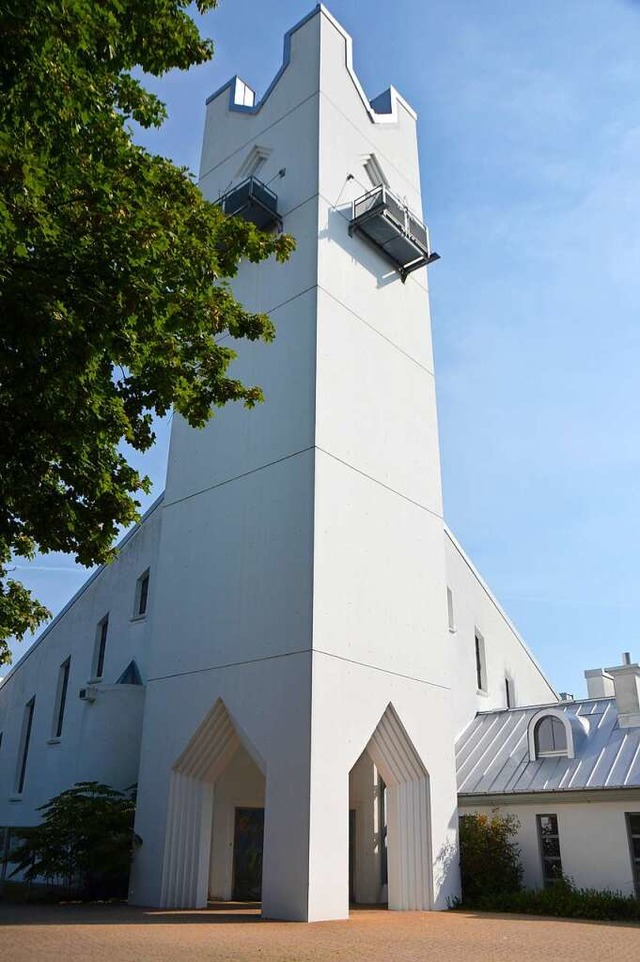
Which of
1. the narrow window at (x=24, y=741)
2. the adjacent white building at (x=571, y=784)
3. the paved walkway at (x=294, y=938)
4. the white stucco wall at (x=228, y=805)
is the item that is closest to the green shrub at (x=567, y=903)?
the adjacent white building at (x=571, y=784)

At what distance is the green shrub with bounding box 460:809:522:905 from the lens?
18250 millimetres

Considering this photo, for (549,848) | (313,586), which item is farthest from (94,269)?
(549,848)

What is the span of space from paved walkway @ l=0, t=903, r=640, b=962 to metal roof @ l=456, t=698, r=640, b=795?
3.75 meters

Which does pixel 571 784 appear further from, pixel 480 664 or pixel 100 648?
pixel 100 648

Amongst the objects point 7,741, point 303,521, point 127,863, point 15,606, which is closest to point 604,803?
point 303,521

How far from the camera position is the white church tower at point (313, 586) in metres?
16.2

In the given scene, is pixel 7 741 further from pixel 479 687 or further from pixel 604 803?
pixel 604 803

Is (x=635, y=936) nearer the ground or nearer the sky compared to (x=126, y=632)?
nearer the ground

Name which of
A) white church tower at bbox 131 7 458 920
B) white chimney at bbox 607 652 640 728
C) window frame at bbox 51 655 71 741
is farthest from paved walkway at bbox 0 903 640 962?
window frame at bbox 51 655 71 741

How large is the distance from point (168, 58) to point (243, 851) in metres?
17.0

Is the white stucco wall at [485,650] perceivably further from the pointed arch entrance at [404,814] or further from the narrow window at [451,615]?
the pointed arch entrance at [404,814]

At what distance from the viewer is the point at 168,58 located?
10.0 metres

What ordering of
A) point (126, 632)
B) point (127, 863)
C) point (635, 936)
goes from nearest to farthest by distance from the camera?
point (635, 936) → point (127, 863) → point (126, 632)

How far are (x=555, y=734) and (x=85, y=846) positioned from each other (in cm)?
1139
